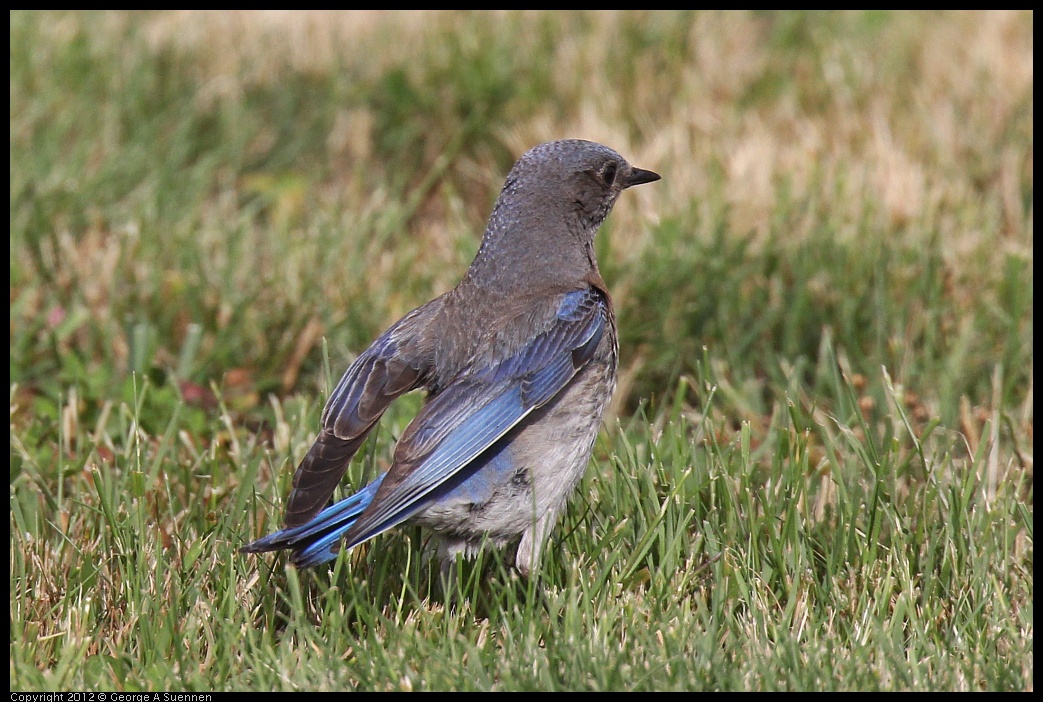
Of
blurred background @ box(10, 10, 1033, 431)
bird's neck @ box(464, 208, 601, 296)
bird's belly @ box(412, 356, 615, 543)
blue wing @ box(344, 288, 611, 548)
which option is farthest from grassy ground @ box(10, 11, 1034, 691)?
bird's neck @ box(464, 208, 601, 296)

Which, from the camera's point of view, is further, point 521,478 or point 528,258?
point 528,258

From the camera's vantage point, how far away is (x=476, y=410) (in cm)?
379

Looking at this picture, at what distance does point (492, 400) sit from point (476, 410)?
0.06 m

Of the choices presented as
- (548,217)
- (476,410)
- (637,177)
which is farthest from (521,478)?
(637,177)

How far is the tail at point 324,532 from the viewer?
11.6 ft

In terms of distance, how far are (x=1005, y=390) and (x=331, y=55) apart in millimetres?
4368

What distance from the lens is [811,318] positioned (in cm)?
550

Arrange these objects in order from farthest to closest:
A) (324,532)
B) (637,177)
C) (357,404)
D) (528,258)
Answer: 1. (637,177)
2. (528,258)
3. (357,404)
4. (324,532)

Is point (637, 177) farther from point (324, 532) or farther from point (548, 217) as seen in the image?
point (324, 532)

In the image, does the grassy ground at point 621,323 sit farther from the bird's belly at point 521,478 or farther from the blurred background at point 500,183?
the bird's belly at point 521,478

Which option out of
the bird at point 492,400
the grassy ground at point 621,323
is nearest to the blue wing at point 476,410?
the bird at point 492,400

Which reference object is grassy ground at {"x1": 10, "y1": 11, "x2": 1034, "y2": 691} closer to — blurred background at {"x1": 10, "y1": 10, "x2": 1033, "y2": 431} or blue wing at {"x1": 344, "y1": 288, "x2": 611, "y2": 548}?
blurred background at {"x1": 10, "y1": 10, "x2": 1033, "y2": 431}

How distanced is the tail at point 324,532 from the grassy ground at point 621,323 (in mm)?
64
